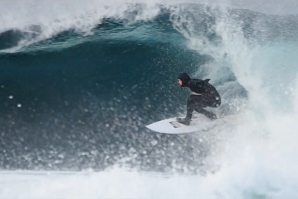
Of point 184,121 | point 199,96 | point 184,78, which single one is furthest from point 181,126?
point 184,78

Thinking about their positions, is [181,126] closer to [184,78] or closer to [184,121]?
[184,121]

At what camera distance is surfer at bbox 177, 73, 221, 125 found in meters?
5.26

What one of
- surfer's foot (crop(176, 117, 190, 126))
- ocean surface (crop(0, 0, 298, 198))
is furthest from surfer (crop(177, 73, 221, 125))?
ocean surface (crop(0, 0, 298, 198))

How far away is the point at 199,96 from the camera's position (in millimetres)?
5340

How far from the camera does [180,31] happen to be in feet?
22.1

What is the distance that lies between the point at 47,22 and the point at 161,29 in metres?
1.52

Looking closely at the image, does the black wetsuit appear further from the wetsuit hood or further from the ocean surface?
the ocean surface

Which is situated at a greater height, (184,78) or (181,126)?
(184,78)

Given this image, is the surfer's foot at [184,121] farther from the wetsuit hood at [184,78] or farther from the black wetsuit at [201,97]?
the wetsuit hood at [184,78]

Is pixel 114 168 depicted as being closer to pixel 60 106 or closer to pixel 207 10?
pixel 60 106

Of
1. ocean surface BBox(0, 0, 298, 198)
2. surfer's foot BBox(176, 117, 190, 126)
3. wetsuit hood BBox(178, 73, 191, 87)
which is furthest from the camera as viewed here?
surfer's foot BBox(176, 117, 190, 126)

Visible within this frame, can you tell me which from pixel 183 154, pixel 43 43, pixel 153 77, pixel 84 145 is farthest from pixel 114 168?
pixel 43 43

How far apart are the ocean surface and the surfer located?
0.27m

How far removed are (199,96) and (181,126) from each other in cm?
40
